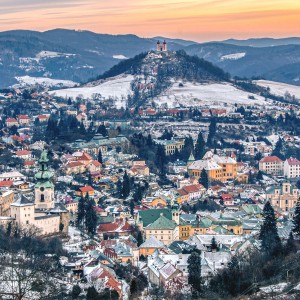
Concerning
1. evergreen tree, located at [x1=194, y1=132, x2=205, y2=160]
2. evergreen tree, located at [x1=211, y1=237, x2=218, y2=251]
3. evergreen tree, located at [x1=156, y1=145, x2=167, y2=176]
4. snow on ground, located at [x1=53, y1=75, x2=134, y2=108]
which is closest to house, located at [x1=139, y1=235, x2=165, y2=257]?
evergreen tree, located at [x1=211, y1=237, x2=218, y2=251]

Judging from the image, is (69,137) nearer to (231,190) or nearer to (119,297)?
(231,190)

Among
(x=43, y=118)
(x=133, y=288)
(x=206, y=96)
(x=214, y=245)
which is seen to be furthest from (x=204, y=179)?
(x=206, y=96)

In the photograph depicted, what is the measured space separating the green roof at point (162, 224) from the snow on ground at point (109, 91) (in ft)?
206

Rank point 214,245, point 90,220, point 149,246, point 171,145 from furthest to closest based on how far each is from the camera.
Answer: point 171,145
point 90,220
point 149,246
point 214,245

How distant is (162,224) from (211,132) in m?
41.6

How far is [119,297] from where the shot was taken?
1330 inches

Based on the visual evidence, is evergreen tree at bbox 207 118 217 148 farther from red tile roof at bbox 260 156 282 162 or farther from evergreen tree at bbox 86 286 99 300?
evergreen tree at bbox 86 286 99 300

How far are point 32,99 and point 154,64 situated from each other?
25093 millimetres

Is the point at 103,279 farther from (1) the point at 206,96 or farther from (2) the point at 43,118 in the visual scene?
(1) the point at 206,96

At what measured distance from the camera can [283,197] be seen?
59531 mm

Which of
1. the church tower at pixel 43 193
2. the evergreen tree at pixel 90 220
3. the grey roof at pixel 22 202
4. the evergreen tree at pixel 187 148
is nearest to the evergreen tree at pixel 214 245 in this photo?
the evergreen tree at pixel 90 220

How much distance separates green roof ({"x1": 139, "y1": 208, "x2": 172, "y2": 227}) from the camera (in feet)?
162

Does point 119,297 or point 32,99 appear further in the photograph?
point 32,99

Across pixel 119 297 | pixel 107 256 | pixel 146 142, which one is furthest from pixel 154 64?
pixel 119 297
